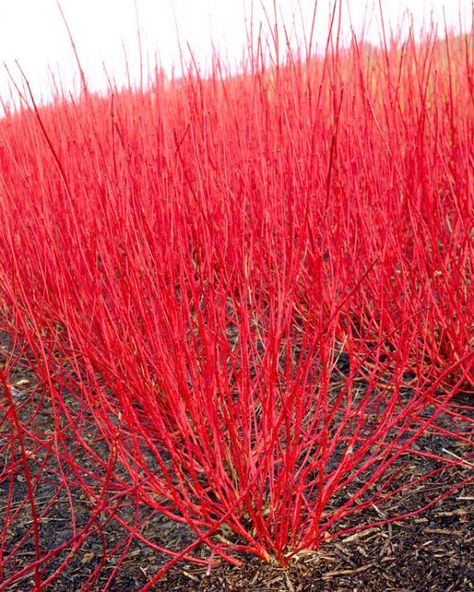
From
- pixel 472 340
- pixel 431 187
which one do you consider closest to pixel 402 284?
pixel 431 187

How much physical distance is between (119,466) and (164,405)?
26cm

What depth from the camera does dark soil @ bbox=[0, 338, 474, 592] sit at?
1.49 m

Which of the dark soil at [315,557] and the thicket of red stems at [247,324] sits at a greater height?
the thicket of red stems at [247,324]

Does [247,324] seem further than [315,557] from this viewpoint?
No

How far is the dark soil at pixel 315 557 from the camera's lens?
58.8 inches

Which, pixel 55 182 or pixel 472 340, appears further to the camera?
pixel 55 182

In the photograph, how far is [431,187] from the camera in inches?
86.5

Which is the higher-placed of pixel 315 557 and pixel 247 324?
pixel 247 324

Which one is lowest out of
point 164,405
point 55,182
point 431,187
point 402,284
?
point 164,405

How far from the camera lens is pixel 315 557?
1.59 metres

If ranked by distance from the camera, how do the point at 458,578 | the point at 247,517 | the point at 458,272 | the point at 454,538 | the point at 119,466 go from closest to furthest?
1. the point at 458,578
2. the point at 454,538
3. the point at 247,517
4. the point at 458,272
5. the point at 119,466

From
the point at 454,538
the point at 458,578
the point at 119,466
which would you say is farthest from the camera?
the point at 119,466

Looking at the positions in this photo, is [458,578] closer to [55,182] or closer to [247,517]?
[247,517]

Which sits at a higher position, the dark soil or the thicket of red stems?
the thicket of red stems
